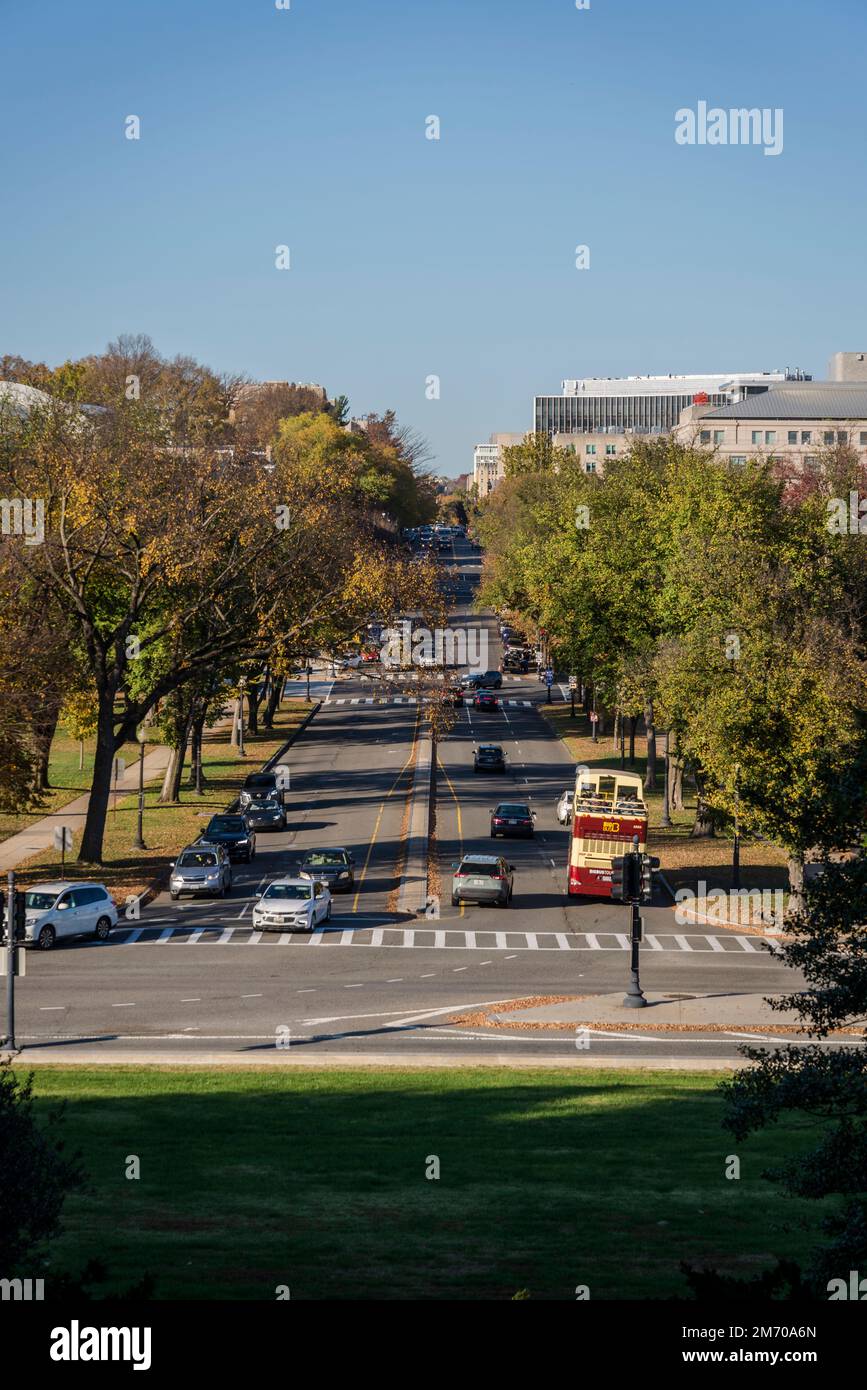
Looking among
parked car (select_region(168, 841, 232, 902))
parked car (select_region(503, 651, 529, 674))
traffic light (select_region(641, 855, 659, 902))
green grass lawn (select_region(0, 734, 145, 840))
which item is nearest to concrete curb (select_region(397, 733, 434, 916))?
parked car (select_region(168, 841, 232, 902))

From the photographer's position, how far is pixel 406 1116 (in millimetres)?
21156

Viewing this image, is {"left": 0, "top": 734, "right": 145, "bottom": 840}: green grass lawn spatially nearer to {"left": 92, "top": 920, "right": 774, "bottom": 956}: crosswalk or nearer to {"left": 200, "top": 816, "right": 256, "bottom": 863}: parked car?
{"left": 200, "top": 816, "right": 256, "bottom": 863}: parked car

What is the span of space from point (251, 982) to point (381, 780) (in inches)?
1447

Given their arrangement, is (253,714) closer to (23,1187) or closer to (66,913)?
(66,913)

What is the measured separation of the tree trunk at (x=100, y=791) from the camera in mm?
47656

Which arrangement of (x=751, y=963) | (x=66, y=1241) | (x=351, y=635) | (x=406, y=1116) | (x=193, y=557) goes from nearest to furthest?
(x=66, y=1241), (x=406, y=1116), (x=751, y=963), (x=193, y=557), (x=351, y=635)

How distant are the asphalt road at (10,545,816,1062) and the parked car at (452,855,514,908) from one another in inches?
Result: 15.8

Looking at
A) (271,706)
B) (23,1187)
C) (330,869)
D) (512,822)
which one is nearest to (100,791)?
(330,869)

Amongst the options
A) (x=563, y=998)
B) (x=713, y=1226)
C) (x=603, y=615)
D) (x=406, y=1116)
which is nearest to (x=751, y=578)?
(x=603, y=615)

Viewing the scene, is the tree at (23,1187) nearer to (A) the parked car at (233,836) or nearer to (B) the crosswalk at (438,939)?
(B) the crosswalk at (438,939)

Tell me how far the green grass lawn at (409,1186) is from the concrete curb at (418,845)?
65.8 feet

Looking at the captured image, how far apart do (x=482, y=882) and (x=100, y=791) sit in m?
12.6

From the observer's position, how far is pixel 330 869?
152 ft
